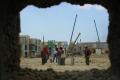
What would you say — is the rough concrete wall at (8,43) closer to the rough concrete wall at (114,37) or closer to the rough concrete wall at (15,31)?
the rough concrete wall at (15,31)

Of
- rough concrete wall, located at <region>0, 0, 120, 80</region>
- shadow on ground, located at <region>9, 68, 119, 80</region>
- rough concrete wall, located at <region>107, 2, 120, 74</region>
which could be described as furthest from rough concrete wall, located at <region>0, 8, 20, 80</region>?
rough concrete wall, located at <region>107, 2, 120, 74</region>

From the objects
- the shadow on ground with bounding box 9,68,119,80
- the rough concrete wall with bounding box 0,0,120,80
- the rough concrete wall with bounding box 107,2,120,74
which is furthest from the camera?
the shadow on ground with bounding box 9,68,119,80

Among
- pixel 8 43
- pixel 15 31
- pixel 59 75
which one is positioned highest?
pixel 15 31

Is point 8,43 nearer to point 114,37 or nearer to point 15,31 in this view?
point 15,31

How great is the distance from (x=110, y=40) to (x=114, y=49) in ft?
2.20

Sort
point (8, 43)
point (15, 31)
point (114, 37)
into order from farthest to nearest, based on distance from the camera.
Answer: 1. point (15, 31)
2. point (114, 37)
3. point (8, 43)

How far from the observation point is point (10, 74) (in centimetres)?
1281

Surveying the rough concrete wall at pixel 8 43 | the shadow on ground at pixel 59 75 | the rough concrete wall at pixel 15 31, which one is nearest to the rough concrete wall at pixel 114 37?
the rough concrete wall at pixel 15 31

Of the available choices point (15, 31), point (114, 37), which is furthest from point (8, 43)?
point (114, 37)

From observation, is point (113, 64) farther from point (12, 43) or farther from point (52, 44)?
point (52, 44)

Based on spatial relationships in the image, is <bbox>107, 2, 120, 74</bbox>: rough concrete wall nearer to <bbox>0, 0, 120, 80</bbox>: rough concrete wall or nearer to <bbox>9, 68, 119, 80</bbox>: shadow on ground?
<bbox>0, 0, 120, 80</bbox>: rough concrete wall

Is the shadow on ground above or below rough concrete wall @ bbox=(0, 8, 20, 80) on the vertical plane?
below

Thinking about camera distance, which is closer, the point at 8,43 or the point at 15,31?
the point at 8,43

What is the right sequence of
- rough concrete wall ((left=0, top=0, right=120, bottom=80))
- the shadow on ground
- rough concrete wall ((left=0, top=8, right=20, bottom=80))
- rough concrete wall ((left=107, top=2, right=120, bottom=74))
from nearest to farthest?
rough concrete wall ((left=0, top=8, right=20, bottom=80)) < rough concrete wall ((left=0, top=0, right=120, bottom=80)) < rough concrete wall ((left=107, top=2, right=120, bottom=74)) < the shadow on ground
